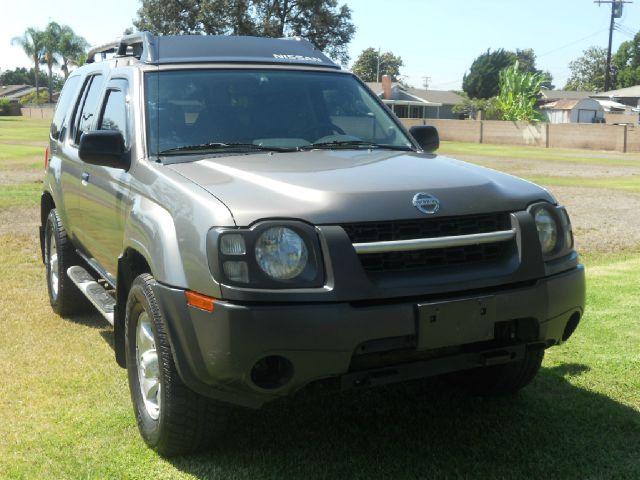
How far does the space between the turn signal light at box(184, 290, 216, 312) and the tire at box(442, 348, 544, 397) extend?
1849 mm

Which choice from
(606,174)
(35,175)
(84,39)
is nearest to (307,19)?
(606,174)

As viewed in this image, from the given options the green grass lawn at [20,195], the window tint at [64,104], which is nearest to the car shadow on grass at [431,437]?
the window tint at [64,104]

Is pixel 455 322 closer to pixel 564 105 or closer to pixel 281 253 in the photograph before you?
pixel 281 253

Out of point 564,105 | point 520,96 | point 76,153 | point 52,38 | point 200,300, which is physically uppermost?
point 52,38

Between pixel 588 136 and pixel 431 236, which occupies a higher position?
pixel 431 236

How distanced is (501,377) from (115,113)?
285cm

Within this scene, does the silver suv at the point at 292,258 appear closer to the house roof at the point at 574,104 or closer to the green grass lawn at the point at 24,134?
the green grass lawn at the point at 24,134

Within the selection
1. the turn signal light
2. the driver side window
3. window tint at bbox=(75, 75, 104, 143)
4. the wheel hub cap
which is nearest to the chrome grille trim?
the turn signal light

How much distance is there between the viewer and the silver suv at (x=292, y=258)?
10.6 ft

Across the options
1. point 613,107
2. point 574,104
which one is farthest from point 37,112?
point 613,107

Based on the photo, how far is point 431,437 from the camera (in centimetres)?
413

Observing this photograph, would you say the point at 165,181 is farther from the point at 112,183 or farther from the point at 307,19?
the point at 307,19

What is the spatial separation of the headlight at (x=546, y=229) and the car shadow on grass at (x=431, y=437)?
996mm

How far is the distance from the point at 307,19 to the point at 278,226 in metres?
56.2
